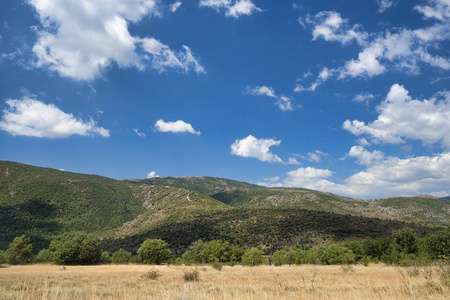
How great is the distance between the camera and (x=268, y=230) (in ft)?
311

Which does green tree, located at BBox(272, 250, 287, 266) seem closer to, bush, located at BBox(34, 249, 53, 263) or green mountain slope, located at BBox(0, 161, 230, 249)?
bush, located at BBox(34, 249, 53, 263)

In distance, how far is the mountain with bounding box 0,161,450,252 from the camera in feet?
305

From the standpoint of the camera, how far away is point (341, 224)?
9781cm

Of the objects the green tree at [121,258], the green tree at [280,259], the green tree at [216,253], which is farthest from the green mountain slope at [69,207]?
the green tree at [280,259]

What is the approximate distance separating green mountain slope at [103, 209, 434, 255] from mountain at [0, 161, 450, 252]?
338 millimetres

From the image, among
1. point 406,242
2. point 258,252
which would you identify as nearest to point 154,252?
point 258,252

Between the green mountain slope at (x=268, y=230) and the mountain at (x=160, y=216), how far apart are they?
0.34m

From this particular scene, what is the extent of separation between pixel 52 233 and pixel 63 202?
2650 centimetres

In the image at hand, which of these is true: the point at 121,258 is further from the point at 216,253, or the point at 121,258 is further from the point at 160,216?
the point at 160,216

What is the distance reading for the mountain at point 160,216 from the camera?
93062 millimetres

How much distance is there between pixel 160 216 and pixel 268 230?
67.0 metres

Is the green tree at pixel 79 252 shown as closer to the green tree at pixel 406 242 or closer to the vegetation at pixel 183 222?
the vegetation at pixel 183 222

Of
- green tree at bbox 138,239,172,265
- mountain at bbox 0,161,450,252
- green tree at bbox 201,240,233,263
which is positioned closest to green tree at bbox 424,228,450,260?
mountain at bbox 0,161,450,252

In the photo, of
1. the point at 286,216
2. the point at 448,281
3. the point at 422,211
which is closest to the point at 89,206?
the point at 286,216
